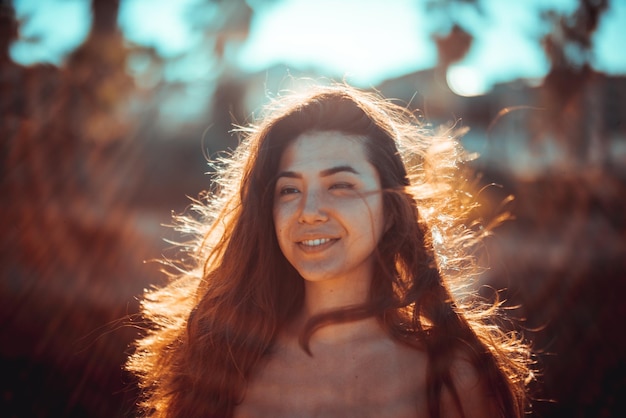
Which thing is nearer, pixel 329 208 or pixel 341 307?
pixel 329 208

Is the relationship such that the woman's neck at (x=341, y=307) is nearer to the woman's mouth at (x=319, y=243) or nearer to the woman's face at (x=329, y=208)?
the woman's face at (x=329, y=208)

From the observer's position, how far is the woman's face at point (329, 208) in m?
2.51

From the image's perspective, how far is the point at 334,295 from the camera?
2.64 meters

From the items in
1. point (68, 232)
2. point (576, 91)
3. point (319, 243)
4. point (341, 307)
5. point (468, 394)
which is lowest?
point (468, 394)

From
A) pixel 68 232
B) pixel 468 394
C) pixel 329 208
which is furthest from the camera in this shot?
pixel 68 232

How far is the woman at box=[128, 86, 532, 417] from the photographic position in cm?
248

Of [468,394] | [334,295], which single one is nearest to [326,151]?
[334,295]

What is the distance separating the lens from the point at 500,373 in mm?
2465

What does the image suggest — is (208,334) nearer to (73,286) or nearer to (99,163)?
(73,286)

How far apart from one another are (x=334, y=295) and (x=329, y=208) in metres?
0.40

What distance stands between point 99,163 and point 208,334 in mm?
9524

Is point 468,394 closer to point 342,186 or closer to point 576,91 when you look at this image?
point 342,186

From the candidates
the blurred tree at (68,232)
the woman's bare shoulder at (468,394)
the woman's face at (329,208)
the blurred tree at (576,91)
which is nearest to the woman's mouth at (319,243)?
the woman's face at (329,208)

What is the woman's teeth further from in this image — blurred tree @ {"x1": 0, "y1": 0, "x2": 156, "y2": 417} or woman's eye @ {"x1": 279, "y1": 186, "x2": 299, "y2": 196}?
blurred tree @ {"x1": 0, "y1": 0, "x2": 156, "y2": 417}
